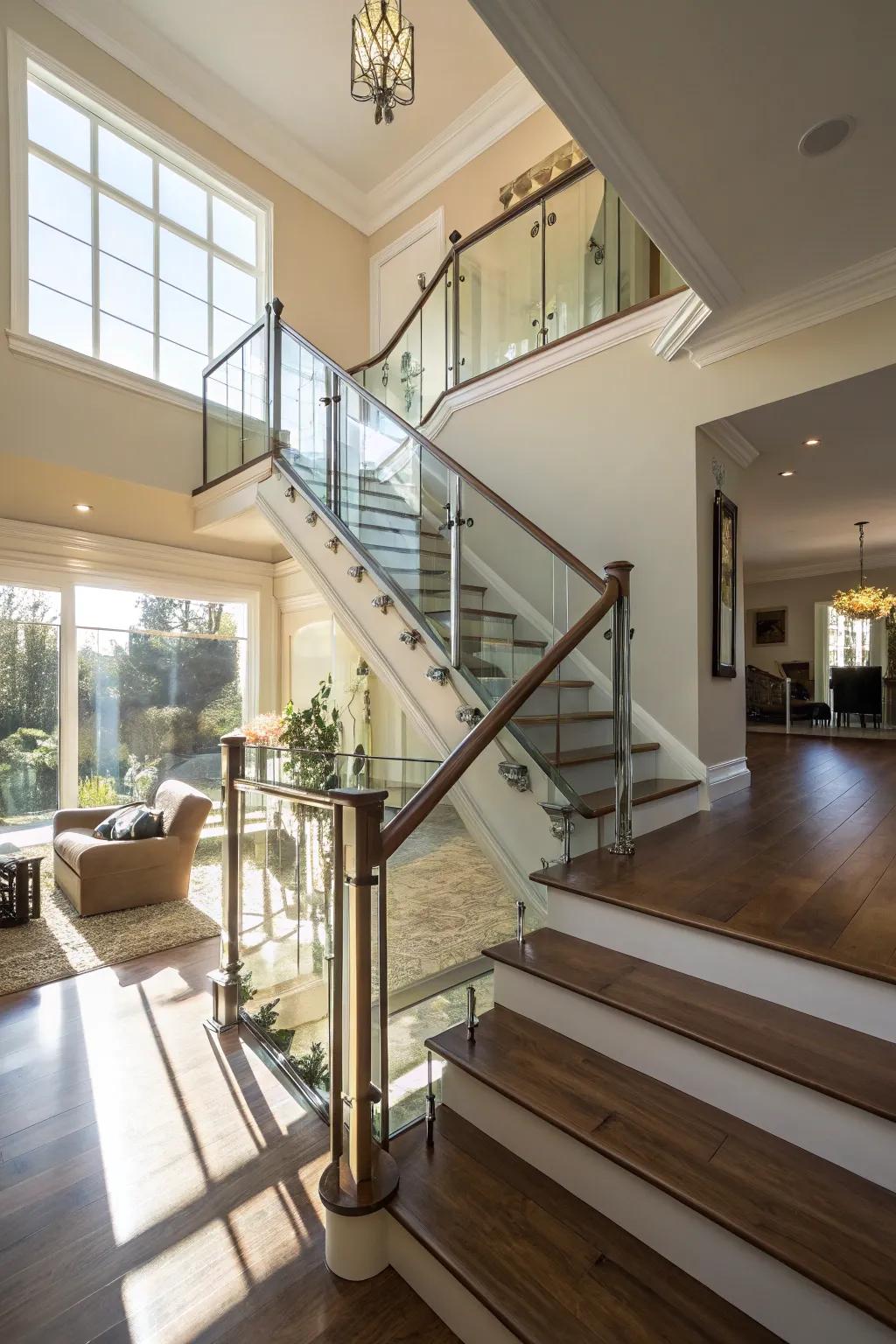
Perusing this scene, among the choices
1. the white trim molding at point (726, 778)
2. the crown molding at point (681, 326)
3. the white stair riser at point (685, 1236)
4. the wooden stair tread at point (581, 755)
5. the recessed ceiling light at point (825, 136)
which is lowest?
the white stair riser at point (685, 1236)

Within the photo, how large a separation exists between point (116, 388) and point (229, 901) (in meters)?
4.33

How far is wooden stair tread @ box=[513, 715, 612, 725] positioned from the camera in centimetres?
295

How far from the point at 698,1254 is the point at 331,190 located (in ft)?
30.6

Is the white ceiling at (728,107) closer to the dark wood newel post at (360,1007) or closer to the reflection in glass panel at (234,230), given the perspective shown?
the dark wood newel post at (360,1007)

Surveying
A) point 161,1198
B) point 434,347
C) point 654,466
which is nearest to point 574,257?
point 434,347

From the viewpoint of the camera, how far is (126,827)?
176 inches

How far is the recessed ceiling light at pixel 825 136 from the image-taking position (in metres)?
2.05

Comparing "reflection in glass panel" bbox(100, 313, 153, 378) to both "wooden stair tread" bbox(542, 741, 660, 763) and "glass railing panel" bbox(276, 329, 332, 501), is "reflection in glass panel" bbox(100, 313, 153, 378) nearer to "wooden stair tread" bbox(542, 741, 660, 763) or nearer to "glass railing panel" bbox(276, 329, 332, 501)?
"glass railing panel" bbox(276, 329, 332, 501)

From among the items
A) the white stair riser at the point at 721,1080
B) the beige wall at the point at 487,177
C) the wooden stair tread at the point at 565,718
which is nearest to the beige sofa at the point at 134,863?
the wooden stair tread at the point at 565,718

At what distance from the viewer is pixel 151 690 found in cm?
654

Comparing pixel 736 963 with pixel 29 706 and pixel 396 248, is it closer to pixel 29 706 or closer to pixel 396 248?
pixel 29 706

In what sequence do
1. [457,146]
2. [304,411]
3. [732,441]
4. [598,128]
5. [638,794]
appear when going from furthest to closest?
[457,146], [304,411], [732,441], [638,794], [598,128]

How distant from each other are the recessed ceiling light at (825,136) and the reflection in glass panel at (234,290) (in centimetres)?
597

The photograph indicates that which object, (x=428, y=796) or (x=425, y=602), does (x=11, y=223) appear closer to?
(x=425, y=602)
